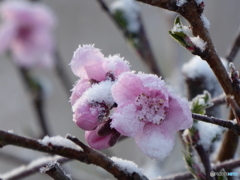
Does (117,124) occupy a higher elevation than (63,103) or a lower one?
lower

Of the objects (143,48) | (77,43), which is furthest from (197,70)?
(77,43)

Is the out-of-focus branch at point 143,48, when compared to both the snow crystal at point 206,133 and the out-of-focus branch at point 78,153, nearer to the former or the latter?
the snow crystal at point 206,133

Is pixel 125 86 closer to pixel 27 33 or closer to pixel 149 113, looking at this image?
pixel 149 113

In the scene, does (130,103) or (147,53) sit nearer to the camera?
(130,103)

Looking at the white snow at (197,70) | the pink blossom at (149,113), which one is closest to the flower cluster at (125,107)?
the pink blossom at (149,113)

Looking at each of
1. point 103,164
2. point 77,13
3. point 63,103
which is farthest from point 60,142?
point 77,13

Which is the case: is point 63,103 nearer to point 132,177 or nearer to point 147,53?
point 147,53
